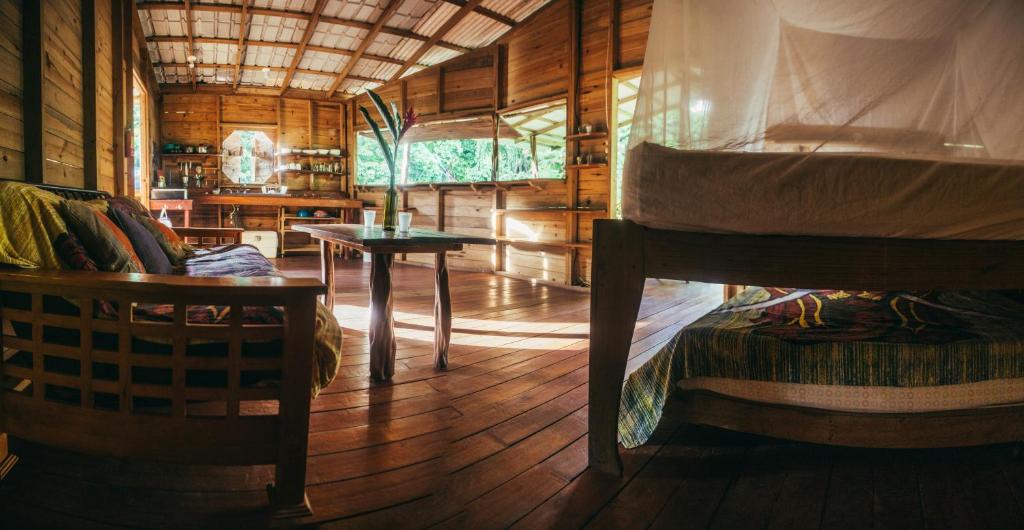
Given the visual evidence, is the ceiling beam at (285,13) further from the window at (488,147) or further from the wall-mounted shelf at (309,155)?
the wall-mounted shelf at (309,155)

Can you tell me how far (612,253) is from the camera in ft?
4.66

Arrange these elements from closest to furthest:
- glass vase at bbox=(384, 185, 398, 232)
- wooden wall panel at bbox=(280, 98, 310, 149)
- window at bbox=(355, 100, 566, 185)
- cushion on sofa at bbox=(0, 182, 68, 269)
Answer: cushion on sofa at bbox=(0, 182, 68, 269), glass vase at bbox=(384, 185, 398, 232), window at bbox=(355, 100, 566, 185), wooden wall panel at bbox=(280, 98, 310, 149)

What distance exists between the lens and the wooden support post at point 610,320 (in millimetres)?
1410

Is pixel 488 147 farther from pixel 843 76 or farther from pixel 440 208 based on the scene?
pixel 843 76

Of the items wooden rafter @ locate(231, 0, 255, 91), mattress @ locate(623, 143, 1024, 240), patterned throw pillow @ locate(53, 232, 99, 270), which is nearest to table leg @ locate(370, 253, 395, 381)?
patterned throw pillow @ locate(53, 232, 99, 270)

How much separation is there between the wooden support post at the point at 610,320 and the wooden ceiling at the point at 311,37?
5643 millimetres

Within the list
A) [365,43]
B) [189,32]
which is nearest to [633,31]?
[365,43]

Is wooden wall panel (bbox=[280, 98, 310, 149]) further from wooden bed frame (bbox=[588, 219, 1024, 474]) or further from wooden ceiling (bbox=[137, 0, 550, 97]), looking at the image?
wooden bed frame (bbox=[588, 219, 1024, 474])

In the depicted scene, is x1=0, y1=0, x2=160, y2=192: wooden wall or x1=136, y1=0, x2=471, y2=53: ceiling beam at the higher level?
x1=136, y1=0, x2=471, y2=53: ceiling beam

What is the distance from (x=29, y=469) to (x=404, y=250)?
4.29 feet

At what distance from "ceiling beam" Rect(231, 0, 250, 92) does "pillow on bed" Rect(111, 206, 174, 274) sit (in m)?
5.18

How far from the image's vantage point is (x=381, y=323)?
2277 millimetres

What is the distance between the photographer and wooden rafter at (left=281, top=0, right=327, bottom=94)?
6.37 meters

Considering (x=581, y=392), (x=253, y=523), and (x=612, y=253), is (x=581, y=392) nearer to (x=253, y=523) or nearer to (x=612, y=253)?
(x=612, y=253)
